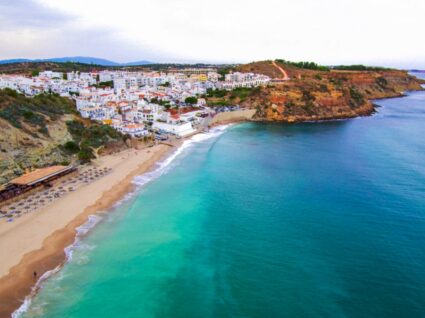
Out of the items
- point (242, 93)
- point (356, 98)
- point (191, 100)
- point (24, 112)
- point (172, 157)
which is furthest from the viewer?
point (242, 93)

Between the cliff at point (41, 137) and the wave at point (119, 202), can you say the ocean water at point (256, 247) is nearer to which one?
the wave at point (119, 202)

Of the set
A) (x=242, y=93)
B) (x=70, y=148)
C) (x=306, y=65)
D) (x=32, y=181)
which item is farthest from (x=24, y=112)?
(x=306, y=65)

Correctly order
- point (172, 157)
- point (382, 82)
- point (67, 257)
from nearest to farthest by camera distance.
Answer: point (67, 257)
point (172, 157)
point (382, 82)

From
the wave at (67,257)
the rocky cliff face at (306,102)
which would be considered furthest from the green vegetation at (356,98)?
the wave at (67,257)

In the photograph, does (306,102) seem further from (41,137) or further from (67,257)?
(67,257)

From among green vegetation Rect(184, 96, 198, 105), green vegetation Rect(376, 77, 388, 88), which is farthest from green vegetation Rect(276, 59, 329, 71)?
green vegetation Rect(184, 96, 198, 105)

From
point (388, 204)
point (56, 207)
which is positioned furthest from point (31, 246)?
point (388, 204)

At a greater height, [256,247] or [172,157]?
[172,157]
